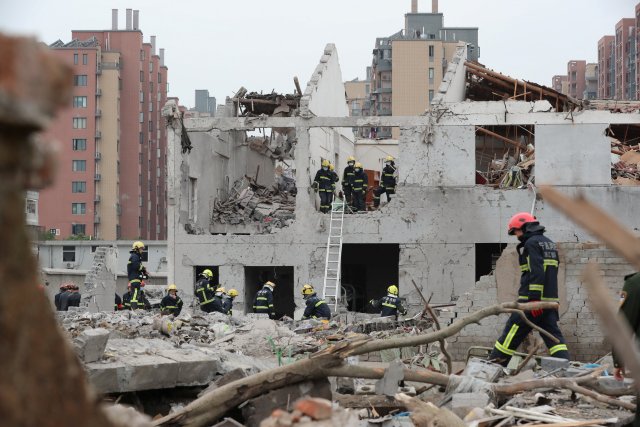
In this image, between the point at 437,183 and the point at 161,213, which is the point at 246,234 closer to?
the point at 437,183

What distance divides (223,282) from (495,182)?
829 centimetres

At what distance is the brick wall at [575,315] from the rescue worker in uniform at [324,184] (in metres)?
12.9

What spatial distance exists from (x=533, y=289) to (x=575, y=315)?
3.88 m

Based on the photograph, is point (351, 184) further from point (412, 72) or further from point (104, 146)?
point (104, 146)

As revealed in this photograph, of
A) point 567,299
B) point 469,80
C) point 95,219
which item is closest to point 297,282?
point 469,80

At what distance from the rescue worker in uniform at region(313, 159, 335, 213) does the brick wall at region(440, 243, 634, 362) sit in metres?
12.9

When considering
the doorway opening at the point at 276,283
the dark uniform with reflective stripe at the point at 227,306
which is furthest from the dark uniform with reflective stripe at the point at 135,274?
the doorway opening at the point at 276,283

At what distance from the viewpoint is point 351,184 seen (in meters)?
27.2

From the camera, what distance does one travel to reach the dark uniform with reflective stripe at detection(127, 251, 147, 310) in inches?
776

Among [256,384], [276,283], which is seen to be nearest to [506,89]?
[276,283]

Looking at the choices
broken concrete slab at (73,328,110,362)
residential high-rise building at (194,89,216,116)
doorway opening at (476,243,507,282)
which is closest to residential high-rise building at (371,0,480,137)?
residential high-rise building at (194,89,216,116)

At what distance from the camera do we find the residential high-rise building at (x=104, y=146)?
75125mm

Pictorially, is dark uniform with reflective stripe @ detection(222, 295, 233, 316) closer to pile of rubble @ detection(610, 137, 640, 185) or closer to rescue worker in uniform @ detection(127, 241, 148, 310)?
rescue worker in uniform @ detection(127, 241, 148, 310)

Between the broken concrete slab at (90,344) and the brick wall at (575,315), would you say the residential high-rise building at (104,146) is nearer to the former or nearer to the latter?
the brick wall at (575,315)
